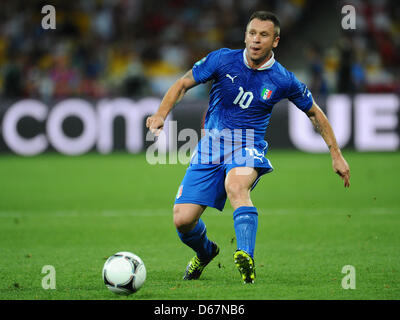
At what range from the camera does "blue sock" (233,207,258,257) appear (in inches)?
214

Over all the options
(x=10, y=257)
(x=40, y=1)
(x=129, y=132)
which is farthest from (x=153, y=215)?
(x=40, y=1)

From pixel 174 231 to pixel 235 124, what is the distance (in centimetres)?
297

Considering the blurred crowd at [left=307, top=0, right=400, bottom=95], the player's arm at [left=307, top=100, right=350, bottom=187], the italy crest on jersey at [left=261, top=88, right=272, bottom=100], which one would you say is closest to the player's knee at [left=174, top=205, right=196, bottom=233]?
the italy crest on jersey at [left=261, top=88, right=272, bottom=100]

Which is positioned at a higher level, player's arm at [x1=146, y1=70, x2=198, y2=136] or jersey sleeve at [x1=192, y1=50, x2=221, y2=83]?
jersey sleeve at [x1=192, y1=50, x2=221, y2=83]

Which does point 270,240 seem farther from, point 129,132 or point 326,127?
point 129,132

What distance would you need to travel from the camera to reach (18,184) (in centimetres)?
1264

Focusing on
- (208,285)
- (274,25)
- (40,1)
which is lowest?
(208,285)

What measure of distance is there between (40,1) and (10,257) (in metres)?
15.2

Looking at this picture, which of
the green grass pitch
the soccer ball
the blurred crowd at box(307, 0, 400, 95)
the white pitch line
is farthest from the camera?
the blurred crowd at box(307, 0, 400, 95)

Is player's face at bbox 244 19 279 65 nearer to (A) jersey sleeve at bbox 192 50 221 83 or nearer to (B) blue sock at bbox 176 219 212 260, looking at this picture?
(A) jersey sleeve at bbox 192 50 221 83

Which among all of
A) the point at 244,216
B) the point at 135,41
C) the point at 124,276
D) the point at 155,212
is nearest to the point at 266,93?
the point at 244,216

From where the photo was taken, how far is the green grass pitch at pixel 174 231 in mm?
5555

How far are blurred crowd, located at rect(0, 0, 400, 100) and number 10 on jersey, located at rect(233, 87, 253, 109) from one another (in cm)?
1238

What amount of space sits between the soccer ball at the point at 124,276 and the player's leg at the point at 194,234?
0.60 m
